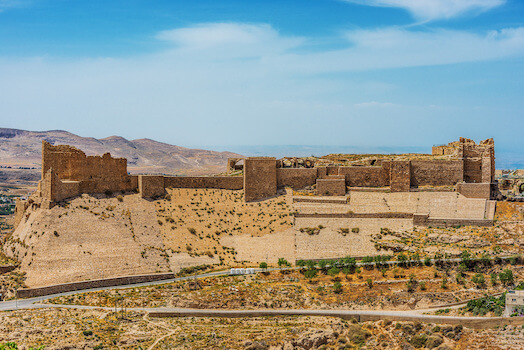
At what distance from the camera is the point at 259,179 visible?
52688 mm

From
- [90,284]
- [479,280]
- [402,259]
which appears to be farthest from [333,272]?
[90,284]

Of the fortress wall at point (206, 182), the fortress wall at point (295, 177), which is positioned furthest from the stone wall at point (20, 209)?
the fortress wall at point (295, 177)

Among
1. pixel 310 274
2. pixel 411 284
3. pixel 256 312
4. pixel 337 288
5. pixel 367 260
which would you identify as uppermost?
pixel 367 260

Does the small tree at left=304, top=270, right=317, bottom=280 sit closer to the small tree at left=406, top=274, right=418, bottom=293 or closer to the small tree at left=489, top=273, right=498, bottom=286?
the small tree at left=406, top=274, right=418, bottom=293

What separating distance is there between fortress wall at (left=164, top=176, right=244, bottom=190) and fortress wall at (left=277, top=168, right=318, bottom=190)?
10.7ft

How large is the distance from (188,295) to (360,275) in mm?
11239

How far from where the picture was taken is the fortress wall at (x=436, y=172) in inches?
2093

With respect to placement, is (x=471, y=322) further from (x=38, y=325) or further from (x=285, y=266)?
(x=38, y=325)

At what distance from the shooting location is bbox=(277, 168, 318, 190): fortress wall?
178 feet

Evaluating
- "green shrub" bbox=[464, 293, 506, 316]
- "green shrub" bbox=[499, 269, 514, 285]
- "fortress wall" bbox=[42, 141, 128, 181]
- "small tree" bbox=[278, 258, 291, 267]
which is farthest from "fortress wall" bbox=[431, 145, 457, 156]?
"fortress wall" bbox=[42, 141, 128, 181]

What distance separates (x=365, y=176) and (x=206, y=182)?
13.3 metres

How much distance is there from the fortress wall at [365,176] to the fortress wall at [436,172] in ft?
8.23

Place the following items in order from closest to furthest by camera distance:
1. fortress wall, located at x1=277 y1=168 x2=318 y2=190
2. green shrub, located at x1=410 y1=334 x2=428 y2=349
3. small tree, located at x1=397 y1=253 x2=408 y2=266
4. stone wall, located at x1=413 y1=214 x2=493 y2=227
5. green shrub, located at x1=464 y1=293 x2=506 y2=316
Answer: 1. green shrub, located at x1=410 y1=334 x2=428 y2=349
2. green shrub, located at x1=464 y1=293 x2=506 y2=316
3. small tree, located at x1=397 y1=253 x2=408 y2=266
4. stone wall, located at x1=413 y1=214 x2=493 y2=227
5. fortress wall, located at x1=277 y1=168 x2=318 y2=190

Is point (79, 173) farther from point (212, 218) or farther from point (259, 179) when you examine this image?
point (259, 179)
